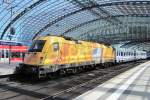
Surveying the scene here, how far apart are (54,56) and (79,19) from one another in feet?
185

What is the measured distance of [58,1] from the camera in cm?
5828

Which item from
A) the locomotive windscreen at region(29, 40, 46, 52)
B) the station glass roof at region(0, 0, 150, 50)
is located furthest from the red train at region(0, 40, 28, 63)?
the locomotive windscreen at region(29, 40, 46, 52)

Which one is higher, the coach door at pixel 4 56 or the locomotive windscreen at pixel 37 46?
the locomotive windscreen at pixel 37 46

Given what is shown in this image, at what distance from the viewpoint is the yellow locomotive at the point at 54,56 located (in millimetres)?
20531

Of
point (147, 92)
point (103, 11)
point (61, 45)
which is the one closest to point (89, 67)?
point (61, 45)

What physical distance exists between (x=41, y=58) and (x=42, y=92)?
519 cm

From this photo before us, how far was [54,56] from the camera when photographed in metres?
22.2

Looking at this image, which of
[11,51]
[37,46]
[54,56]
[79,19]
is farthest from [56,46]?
[79,19]

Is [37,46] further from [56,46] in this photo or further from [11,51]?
[11,51]

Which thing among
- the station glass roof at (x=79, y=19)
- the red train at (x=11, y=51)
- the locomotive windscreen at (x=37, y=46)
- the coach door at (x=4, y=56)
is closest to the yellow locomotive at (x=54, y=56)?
the locomotive windscreen at (x=37, y=46)

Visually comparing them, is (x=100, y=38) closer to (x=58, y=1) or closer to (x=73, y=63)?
(x=58, y=1)

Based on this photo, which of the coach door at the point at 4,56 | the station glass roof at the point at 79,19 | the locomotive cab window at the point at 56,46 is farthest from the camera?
the station glass roof at the point at 79,19

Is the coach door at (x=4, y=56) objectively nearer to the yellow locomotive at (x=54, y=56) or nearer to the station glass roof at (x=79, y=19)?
the station glass roof at (x=79, y=19)

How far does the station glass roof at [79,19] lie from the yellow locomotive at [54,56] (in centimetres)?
2042
